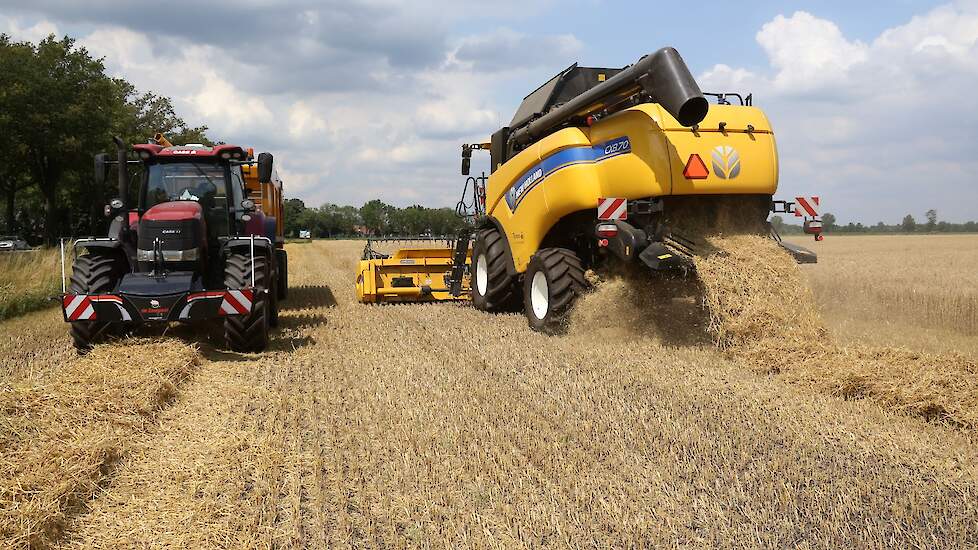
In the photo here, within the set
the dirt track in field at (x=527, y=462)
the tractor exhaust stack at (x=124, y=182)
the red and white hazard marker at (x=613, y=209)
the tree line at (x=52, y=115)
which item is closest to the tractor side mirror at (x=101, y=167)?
the tractor exhaust stack at (x=124, y=182)

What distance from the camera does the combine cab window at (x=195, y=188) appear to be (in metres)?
8.80

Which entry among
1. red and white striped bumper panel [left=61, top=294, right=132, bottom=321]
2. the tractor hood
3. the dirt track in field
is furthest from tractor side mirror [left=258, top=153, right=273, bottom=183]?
the dirt track in field

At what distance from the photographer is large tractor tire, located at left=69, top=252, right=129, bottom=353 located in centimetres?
723

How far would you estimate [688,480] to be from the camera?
149 inches

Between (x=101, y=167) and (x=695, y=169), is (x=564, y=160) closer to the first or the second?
(x=695, y=169)

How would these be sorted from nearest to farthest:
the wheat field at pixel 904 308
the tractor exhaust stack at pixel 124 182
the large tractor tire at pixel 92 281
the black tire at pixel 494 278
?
1. the large tractor tire at pixel 92 281
2. the tractor exhaust stack at pixel 124 182
3. the wheat field at pixel 904 308
4. the black tire at pixel 494 278

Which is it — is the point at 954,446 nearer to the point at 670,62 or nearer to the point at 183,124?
the point at 670,62

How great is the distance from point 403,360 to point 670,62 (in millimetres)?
3638

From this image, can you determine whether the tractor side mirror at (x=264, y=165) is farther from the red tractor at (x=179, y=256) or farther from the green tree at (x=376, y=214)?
the green tree at (x=376, y=214)

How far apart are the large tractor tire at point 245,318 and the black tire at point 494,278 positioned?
10.8ft

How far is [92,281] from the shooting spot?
7566mm

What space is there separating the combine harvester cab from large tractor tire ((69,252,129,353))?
4.50 meters

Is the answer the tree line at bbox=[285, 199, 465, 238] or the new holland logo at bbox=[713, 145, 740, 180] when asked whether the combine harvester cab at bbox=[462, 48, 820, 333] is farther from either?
the tree line at bbox=[285, 199, 465, 238]

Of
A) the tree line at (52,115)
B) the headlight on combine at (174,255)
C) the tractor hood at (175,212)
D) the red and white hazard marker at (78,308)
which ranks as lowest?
the red and white hazard marker at (78,308)
